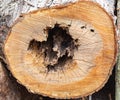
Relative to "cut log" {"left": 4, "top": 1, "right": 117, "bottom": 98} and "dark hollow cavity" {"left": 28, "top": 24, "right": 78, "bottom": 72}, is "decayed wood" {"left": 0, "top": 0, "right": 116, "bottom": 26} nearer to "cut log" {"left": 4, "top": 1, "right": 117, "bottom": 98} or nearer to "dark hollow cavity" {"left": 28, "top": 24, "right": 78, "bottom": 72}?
"cut log" {"left": 4, "top": 1, "right": 117, "bottom": 98}

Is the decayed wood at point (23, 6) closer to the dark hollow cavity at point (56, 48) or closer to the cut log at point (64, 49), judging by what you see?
the cut log at point (64, 49)

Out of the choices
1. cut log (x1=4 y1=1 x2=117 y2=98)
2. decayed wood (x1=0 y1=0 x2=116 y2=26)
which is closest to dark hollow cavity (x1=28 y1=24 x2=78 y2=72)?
cut log (x1=4 y1=1 x2=117 y2=98)

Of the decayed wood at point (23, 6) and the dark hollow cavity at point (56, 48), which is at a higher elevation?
the decayed wood at point (23, 6)

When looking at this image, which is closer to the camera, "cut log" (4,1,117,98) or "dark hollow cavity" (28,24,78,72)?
"cut log" (4,1,117,98)

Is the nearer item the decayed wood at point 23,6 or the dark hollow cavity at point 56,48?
the decayed wood at point 23,6

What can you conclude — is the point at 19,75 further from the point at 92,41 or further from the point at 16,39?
the point at 92,41

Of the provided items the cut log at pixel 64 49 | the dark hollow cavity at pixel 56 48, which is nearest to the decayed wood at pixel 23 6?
the cut log at pixel 64 49

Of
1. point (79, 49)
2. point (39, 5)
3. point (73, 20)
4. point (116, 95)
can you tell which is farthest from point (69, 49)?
point (116, 95)
